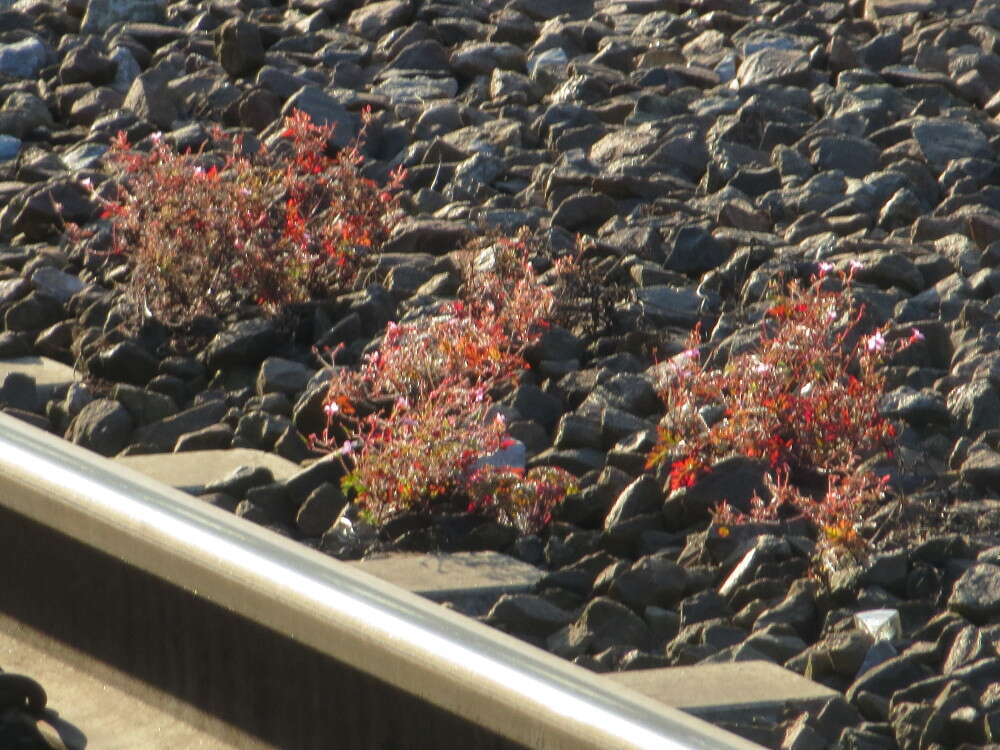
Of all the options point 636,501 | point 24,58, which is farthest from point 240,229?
point 24,58

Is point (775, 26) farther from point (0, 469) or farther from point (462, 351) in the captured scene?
point (0, 469)

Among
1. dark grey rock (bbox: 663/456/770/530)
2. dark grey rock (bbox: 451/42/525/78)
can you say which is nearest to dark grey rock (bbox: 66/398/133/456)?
dark grey rock (bbox: 663/456/770/530)

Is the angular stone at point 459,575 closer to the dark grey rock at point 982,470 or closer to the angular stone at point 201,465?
the angular stone at point 201,465

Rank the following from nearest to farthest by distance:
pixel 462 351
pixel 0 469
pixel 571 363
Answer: pixel 0 469 → pixel 462 351 → pixel 571 363

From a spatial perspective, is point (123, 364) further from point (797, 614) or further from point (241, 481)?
point (797, 614)

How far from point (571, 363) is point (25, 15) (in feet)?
15.7

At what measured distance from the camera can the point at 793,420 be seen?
4.73m

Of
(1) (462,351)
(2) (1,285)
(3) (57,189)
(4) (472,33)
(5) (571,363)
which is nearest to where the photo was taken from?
(1) (462,351)

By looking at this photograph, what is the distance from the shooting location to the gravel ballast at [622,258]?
404 cm

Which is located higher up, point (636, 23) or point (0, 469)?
point (0, 469)

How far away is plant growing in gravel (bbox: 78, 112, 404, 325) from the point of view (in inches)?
226

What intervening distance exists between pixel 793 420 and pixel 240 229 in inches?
81.2

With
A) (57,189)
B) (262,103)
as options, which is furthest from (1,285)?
(262,103)

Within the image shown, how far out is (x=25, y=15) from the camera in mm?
8914
